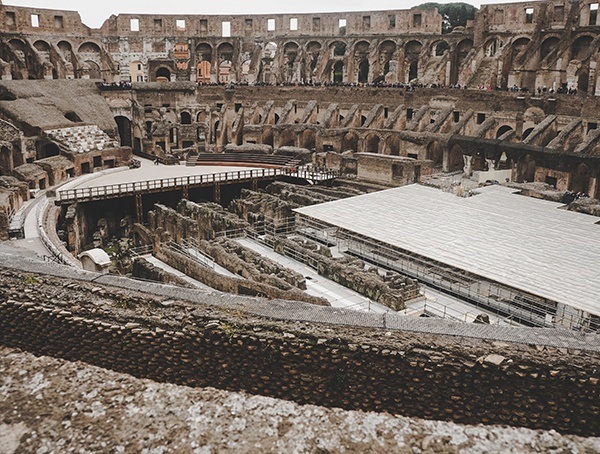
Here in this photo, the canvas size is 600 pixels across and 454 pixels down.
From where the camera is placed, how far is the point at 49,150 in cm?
3588

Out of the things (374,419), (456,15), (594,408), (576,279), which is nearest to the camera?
(594,408)

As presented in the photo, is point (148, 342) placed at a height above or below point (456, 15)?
below

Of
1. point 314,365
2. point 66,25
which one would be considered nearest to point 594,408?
point 314,365

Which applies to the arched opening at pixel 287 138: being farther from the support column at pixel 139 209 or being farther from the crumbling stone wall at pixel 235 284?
the crumbling stone wall at pixel 235 284

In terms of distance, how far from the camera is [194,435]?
431 inches

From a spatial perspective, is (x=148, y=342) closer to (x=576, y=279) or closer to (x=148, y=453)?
(x=148, y=453)

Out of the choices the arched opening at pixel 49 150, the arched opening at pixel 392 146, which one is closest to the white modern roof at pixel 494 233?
the arched opening at pixel 392 146

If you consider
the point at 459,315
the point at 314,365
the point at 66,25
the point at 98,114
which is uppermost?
the point at 66,25

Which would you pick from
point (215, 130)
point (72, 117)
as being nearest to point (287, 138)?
point (215, 130)

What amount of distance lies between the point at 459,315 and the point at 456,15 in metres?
52.8

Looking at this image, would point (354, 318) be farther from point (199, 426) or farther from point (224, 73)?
point (224, 73)

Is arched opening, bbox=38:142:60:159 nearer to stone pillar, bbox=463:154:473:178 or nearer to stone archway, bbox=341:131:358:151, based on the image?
stone archway, bbox=341:131:358:151

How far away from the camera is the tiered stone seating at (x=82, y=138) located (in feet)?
114

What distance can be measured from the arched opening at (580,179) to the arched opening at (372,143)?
13196 mm
